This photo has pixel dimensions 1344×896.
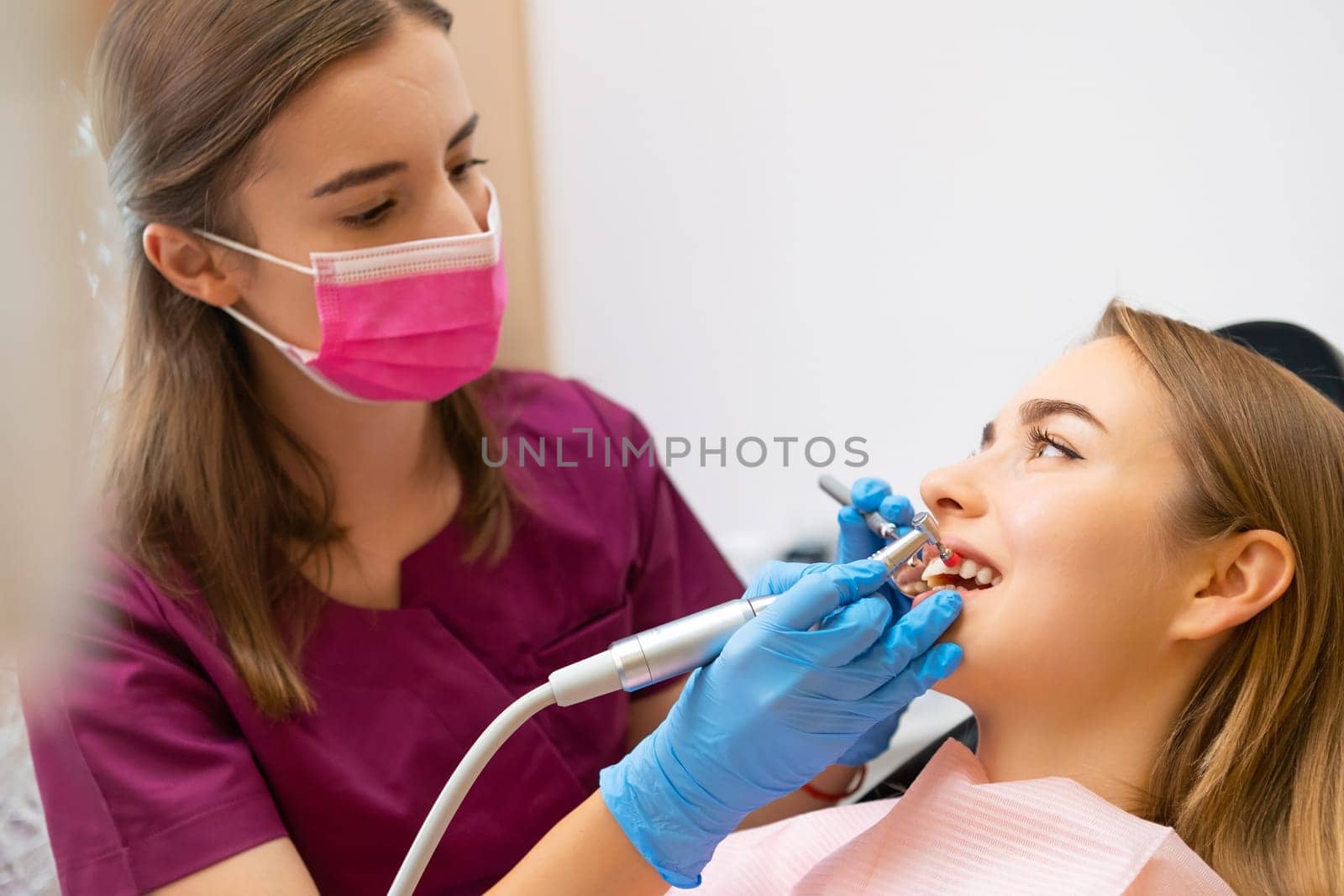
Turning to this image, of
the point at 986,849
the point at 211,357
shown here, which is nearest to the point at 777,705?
the point at 986,849

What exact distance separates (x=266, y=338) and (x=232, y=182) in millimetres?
209

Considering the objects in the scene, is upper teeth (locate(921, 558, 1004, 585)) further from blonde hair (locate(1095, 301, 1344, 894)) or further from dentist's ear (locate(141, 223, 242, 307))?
dentist's ear (locate(141, 223, 242, 307))

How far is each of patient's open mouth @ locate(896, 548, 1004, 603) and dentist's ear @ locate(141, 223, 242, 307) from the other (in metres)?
0.81

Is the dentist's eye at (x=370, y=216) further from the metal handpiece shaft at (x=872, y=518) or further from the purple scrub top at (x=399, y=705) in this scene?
the metal handpiece shaft at (x=872, y=518)

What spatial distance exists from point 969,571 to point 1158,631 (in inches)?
6.8

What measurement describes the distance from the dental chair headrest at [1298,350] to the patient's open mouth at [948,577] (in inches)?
16.3

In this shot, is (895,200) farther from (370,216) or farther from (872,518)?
(370,216)

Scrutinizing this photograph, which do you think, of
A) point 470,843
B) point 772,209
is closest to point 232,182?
point 470,843

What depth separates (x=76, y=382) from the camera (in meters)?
1.12

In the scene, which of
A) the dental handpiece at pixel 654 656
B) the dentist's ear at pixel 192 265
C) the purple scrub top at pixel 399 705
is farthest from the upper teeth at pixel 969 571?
the dentist's ear at pixel 192 265

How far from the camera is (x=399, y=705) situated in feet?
4.33

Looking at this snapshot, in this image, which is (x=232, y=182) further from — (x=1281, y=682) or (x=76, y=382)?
(x=1281, y=682)

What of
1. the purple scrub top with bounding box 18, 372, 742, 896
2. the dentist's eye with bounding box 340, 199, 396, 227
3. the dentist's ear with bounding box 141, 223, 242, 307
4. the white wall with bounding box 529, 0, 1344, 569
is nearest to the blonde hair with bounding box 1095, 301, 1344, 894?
the white wall with bounding box 529, 0, 1344, 569

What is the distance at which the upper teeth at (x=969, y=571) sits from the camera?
1032 millimetres
